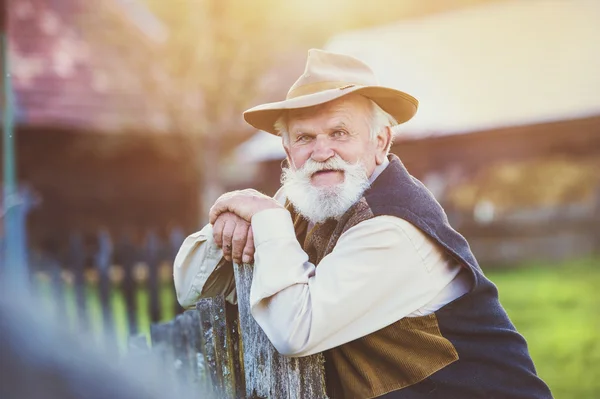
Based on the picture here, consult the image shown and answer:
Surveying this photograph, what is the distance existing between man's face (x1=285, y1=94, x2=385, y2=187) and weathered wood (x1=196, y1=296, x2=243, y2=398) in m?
0.51

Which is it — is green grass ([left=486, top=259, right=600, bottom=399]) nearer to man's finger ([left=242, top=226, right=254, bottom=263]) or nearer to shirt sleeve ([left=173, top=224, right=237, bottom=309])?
shirt sleeve ([left=173, top=224, right=237, bottom=309])

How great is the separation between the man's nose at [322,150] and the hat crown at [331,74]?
0.52 feet

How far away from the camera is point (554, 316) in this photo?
7914 millimetres

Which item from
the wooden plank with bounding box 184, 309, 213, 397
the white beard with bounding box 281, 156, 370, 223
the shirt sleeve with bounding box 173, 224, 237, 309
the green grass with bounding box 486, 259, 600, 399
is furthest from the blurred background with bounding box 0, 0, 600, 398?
the white beard with bounding box 281, 156, 370, 223

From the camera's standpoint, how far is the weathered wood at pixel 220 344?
7.11 feet

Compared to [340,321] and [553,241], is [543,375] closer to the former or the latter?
[340,321]

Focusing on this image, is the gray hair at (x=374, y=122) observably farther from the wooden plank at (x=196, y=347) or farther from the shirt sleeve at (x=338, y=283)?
the wooden plank at (x=196, y=347)

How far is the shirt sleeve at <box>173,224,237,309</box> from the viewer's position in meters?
2.43

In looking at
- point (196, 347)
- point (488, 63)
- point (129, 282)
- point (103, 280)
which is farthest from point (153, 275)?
point (488, 63)

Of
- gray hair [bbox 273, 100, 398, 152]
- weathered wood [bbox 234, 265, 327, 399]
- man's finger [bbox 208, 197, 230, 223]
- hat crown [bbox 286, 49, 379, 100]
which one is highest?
hat crown [bbox 286, 49, 379, 100]

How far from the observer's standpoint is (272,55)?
49.1 feet

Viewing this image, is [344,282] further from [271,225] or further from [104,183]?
[104,183]

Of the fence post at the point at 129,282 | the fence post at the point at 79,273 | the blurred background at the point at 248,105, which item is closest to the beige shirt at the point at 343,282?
the fence post at the point at 79,273

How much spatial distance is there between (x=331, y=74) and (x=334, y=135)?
0.66ft
